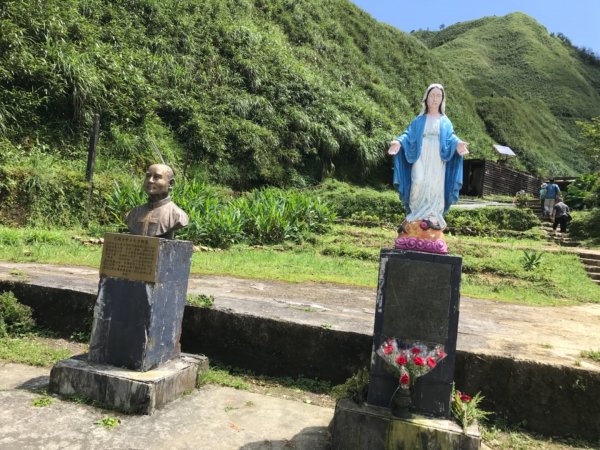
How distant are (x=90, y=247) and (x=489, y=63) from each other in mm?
65873

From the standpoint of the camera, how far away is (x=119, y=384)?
345 cm

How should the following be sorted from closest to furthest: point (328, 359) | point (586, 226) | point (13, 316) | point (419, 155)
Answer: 1. point (419, 155)
2. point (328, 359)
3. point (13, 316)
4. point (586, 226)

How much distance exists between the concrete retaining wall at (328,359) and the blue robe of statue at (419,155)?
4.45 ft

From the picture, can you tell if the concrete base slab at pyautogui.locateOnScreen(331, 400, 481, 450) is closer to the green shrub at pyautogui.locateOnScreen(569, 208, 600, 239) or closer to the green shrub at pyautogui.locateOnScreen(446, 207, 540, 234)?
the green shrub at pyautogui.locateOnScreen(446, 207, 540, 234)

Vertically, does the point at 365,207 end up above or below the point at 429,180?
above

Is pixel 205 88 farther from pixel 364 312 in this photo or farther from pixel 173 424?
pixel 173 424

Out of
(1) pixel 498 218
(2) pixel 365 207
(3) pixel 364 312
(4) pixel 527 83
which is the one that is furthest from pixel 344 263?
(4) pixel 527 83

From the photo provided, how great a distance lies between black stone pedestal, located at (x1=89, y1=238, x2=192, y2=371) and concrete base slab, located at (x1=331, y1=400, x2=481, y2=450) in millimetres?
1549

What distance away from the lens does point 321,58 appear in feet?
88.5

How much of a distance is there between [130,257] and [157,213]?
1.40ft

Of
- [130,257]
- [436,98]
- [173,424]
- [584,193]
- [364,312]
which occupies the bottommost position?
[173,424]

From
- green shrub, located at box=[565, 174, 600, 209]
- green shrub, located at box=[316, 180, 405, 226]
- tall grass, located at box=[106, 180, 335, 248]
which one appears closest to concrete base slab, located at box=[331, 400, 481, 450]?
tall grass, located at box=[106, 180, 335, 248]

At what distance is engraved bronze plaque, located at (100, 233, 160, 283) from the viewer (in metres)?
3.66

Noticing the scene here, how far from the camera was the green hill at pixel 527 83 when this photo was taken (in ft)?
136
